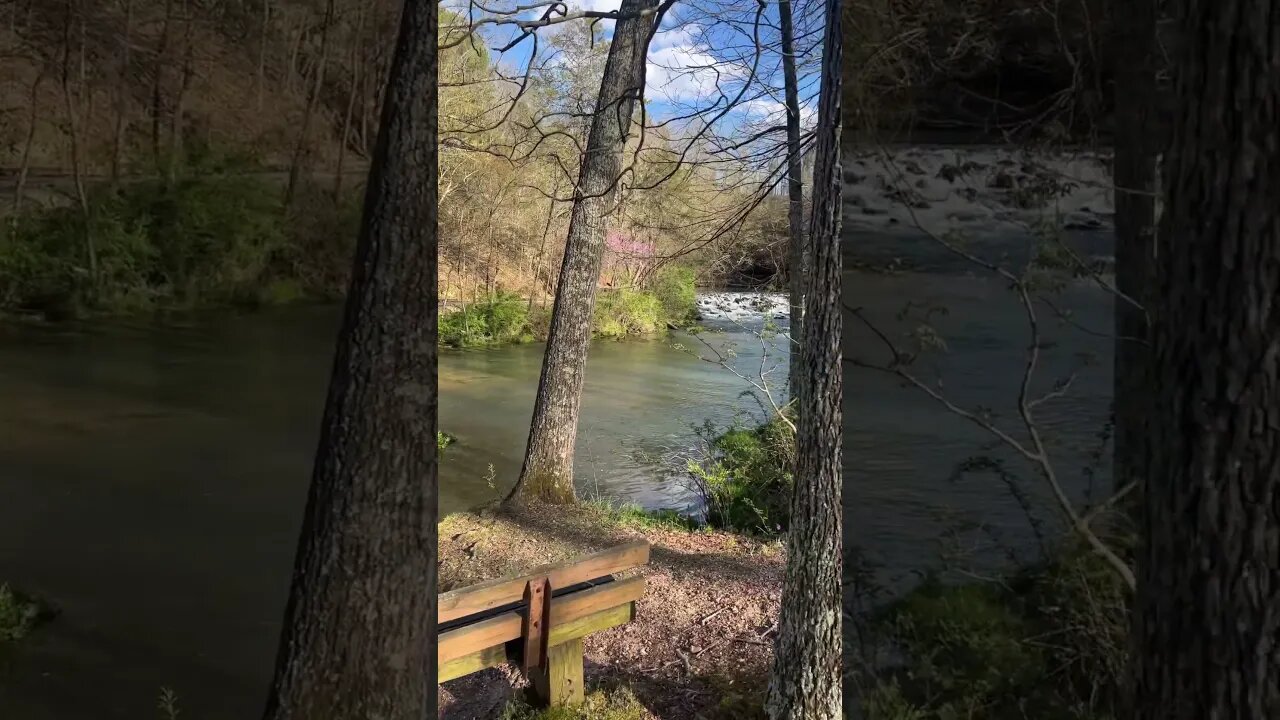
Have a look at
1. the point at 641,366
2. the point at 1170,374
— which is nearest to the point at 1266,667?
the point at 1170,374

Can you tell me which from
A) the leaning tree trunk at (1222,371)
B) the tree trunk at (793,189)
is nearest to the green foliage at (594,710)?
the tree trunk at (793,189)

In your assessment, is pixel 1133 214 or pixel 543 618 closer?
pixel 1133 214

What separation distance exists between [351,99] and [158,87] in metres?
0.29

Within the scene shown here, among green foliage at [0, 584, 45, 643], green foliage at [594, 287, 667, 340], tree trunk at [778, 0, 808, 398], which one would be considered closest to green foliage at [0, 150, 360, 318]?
green foliage at [0, 584, 45, 643]

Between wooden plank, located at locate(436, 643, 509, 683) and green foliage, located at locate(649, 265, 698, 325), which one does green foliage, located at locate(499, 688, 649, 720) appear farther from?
green foliage, located at locate(649, 265, 698, 325)

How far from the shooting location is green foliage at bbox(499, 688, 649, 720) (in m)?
2.59

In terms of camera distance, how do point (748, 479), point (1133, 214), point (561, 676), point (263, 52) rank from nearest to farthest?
point (1133, 214) < point (263, 52) < point (561, 676) < point (748, 479)

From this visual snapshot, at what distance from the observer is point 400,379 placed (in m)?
1.45

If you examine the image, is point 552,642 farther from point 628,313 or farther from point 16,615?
point 628,313

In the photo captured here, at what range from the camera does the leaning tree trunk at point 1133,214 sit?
2.46 feet

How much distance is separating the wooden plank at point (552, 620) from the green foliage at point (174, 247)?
4.38 ft

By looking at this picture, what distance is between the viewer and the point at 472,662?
2.37m

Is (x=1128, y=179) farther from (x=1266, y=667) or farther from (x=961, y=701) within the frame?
(x=961, y=701)

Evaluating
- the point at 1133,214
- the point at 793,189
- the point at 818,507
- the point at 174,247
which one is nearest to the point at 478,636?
the point at 818,507
